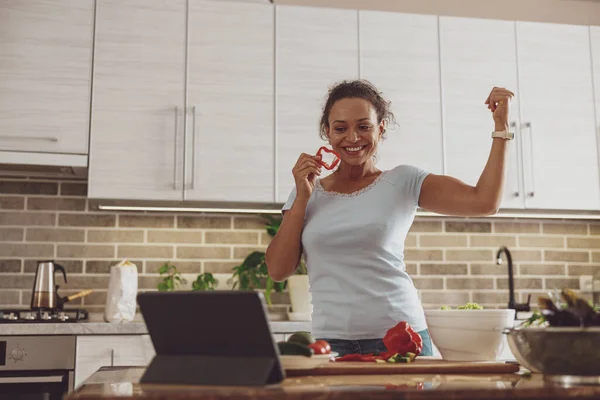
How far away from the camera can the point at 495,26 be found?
12.2ft

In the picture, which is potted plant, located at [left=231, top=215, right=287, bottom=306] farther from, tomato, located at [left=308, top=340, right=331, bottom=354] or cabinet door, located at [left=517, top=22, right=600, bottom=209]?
tomato, located at [left=308, top=340, right=331, bottom=354]

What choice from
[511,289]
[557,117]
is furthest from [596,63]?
[511,289]

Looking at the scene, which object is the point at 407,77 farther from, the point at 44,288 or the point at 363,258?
the point at 44,288

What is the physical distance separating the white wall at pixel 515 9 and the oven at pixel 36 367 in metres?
2.49

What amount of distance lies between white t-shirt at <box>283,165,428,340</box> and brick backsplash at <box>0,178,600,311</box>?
1570mm

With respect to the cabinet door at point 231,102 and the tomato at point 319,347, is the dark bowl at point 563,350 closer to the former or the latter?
the tomato at point 319,347

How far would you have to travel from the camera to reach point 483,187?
1.89 m

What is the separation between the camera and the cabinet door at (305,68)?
343 centimetres

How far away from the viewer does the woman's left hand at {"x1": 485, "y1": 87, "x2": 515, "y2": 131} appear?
1.75 meters

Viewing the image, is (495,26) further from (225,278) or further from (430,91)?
(225,278)

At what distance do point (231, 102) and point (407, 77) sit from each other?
905 mm

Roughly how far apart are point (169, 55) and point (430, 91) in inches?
51.7

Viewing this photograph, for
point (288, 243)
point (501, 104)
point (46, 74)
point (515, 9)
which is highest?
point (515, 9)

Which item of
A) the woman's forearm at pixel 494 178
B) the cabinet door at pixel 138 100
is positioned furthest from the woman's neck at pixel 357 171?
the cabinet door at pixel 138 100
